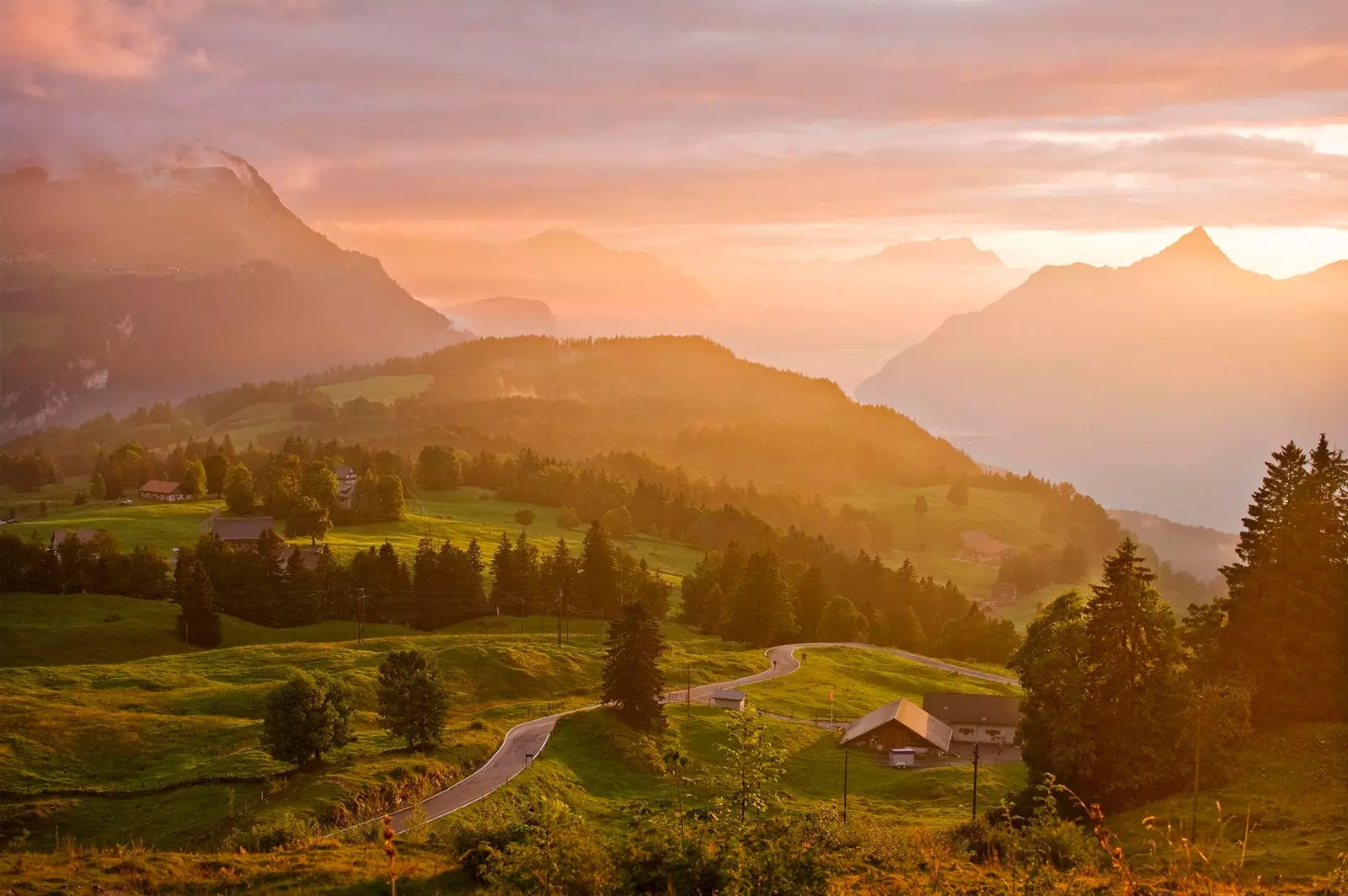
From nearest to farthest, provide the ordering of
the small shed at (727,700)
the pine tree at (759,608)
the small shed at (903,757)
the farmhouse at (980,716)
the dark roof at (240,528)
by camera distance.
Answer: the small shed at (903,757) → the small shed at (727,700) → the farmhouse at (980,716) → the pine tree at (759,608) → the dark roof at (240,528)

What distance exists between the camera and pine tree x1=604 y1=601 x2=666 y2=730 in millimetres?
74000

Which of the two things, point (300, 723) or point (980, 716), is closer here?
point (300, 723)

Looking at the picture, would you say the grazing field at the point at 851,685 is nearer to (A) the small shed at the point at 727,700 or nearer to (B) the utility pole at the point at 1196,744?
(A) the small shed at the point at 727,700

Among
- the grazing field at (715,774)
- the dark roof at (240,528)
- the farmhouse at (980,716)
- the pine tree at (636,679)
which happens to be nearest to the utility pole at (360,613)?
the dark roof at (240,528)

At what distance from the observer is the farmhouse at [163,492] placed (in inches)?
6698

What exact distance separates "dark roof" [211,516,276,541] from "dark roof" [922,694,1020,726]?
85.7m

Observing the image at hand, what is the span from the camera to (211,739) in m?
61.7

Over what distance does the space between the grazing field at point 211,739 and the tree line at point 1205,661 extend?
111 ft

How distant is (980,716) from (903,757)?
14195 mm

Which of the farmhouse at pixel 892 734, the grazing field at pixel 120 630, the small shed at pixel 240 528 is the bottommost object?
the farmhouse at pixel 892 734

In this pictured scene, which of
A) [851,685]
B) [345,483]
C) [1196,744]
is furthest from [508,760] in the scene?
[345,483]

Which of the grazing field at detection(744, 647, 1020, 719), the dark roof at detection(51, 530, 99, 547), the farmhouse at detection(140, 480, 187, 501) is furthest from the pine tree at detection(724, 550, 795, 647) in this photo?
the farmhouse at detection(140, 480, 187, 501)

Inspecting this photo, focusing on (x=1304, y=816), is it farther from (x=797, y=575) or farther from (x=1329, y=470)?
(x=797, y=575)

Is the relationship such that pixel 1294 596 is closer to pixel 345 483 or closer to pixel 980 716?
pixel 980 716
